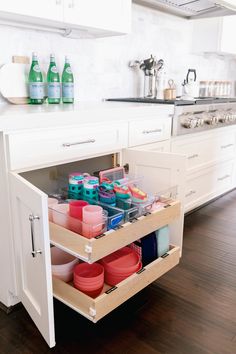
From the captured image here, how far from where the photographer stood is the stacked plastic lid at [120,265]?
135 centimetres

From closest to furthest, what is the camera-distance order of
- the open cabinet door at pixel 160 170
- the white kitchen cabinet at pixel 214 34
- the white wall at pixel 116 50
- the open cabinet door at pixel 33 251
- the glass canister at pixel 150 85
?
the open cabinet door at pixel 33 251 < the open cabinet door at pixel 160 170 < the white wall at pixel 116 50 < the glass canister at pixel 150 85 < the white kitchen cabinet at pixel 214 34

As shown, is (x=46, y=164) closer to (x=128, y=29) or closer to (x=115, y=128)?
(x=115, y=128)

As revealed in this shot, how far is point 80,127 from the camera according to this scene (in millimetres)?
1478

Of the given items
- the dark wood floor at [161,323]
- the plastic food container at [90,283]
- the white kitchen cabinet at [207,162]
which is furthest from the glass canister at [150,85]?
the plastic food container at [90,283]

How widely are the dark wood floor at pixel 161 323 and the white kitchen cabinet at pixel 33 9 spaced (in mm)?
1329

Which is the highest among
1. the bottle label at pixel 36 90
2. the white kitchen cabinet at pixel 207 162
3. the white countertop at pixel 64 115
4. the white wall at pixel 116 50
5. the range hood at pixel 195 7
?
the range hood at pixel 195 7

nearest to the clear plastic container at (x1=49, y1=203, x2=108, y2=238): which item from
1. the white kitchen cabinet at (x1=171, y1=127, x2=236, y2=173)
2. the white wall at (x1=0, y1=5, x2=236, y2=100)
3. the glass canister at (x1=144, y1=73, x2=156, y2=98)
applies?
the white wall at (x1=0, y1=5, x2=236, y2=100)

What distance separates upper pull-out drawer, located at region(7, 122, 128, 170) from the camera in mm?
1247

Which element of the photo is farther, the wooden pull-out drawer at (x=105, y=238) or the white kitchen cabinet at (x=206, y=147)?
the white kitchen cabinet at (x=206, y=147)

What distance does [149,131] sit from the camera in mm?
1893

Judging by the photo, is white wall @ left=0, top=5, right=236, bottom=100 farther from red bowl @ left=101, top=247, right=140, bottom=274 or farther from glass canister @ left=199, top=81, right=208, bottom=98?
red bowl @ left=101, top=247, right=140, bottom=274

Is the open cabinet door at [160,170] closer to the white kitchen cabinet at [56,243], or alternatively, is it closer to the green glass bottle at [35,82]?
the white kitchen cabinet at [56,243]

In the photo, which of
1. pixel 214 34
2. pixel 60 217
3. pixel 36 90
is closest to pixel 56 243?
pixel 60 217

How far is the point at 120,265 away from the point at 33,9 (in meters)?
1.22
